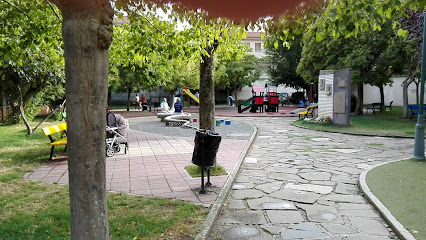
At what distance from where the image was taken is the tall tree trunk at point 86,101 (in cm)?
246

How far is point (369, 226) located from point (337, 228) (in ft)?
1.48

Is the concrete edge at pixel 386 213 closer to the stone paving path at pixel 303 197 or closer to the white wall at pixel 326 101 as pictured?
the stone paving path at pixel 303 197

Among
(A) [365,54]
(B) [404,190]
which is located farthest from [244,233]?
(A) [365,54]

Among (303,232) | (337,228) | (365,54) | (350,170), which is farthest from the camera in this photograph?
(365,54)

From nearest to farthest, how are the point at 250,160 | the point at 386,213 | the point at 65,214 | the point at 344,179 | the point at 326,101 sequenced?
the point at 65,214 → the point at 386,213 → the point at 344,179 → the point at 250,160 → the point at 326,101

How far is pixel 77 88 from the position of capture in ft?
8.09

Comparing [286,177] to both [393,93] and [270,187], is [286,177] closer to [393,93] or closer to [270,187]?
[270,187]

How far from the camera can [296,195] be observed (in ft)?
18.7

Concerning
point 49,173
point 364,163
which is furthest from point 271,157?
point 49,173

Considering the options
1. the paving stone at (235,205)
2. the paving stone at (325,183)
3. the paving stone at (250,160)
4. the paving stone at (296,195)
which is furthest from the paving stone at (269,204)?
the paving stone at (250,160)

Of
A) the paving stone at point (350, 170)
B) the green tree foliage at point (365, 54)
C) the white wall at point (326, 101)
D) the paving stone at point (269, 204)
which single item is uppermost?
the green tree foliage at point (365, 54)

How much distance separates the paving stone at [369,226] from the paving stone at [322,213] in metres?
0.20

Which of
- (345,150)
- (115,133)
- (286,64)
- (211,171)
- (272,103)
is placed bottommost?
(345,150)

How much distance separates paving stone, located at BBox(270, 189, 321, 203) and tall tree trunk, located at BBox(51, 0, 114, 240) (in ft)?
11.8
